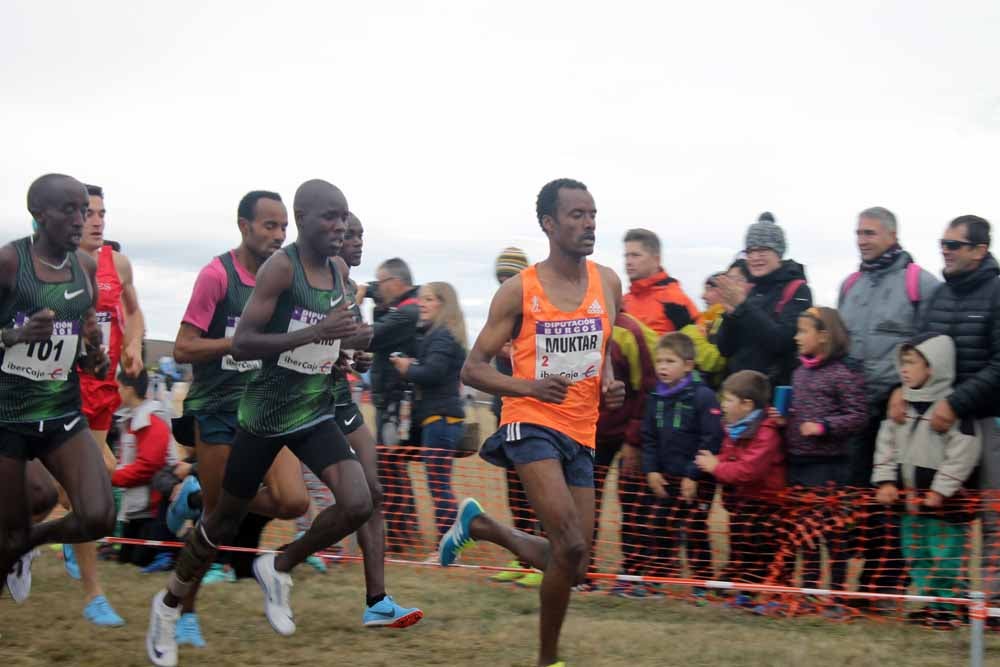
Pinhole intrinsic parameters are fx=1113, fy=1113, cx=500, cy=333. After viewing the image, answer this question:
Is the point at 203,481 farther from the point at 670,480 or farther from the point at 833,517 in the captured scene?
the point at 833,517

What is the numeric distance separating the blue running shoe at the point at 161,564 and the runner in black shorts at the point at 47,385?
263cm

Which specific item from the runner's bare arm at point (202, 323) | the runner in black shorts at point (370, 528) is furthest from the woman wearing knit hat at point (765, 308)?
the runner's bare arm at point (202, 323)

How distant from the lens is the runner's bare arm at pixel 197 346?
5.77 m

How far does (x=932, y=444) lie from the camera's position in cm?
620

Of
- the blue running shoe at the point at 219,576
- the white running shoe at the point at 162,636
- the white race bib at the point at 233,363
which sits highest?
the white race bib at the point at 233,363

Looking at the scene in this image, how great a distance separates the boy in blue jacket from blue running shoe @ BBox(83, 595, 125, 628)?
324cm

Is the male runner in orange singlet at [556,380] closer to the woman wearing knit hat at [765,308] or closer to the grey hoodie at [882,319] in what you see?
the woman wearing knit hat at [765,308]

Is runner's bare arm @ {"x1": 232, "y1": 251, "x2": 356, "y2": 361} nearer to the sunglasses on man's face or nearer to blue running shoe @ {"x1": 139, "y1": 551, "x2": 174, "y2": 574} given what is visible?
blue running shoe @ {"x1": 139, "y1": 551, "x2": 174, "y2": 574}

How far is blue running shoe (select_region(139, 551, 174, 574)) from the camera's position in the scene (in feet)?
25.6

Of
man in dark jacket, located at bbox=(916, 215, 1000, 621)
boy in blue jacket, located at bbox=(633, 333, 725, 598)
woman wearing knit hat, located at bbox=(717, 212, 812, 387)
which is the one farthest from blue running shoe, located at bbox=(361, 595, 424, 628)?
man in dark jacket, located at bbox=(916, 215, 1000, 621)

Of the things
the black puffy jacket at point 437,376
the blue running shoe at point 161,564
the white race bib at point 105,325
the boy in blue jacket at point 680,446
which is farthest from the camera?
the black puffy jacket at point 437,376

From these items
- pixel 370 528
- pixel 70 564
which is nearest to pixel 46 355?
pixel 370 528

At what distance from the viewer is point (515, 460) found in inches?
196

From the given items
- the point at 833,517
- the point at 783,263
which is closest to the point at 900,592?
the point at 833,517
